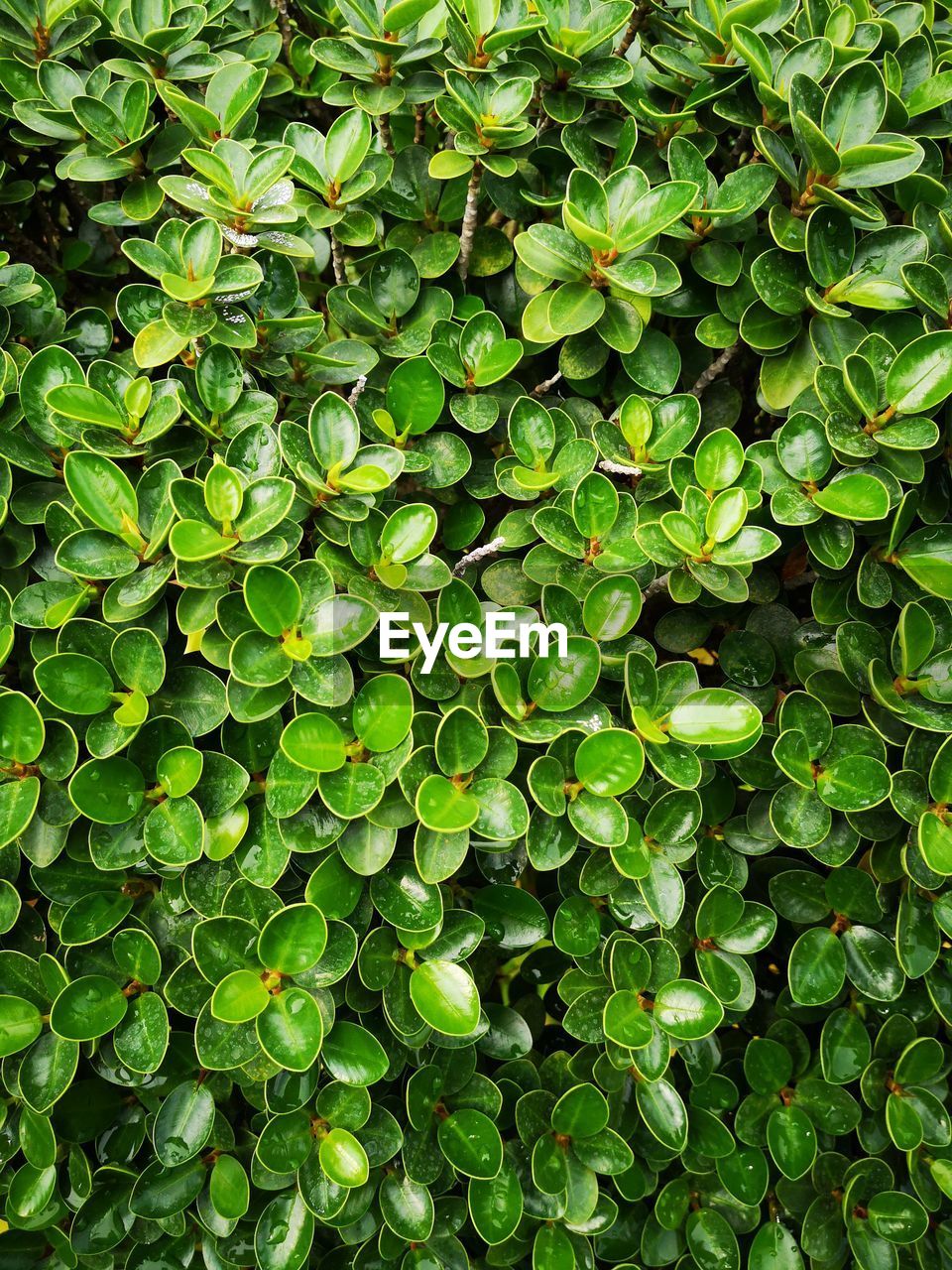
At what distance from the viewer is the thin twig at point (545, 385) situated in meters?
1.60

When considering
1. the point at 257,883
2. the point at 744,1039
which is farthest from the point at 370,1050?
the point at 744,1039

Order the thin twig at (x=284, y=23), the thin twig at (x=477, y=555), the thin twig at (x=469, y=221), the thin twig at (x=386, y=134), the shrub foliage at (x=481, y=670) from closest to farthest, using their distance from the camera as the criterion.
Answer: the shrub foliage at (x=481, y=670)
the thin twig at (x=477, y=555)
the thin twig at (x=469, y=221)
the thin twig at (x=386, y=134)
the thin twig at (x=284, y=23)

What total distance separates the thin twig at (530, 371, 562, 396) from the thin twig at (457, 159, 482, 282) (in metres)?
0.23

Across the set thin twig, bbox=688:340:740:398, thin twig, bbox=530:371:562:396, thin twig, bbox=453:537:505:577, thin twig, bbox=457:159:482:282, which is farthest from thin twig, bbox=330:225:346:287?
thin twig, bbox=688:340:740:398

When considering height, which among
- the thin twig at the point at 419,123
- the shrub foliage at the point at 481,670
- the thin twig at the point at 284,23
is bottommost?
the shrub foliage at the point at 481,670

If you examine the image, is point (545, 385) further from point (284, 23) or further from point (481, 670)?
point (284, 23)

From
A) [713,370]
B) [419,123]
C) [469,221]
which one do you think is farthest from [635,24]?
Answer: [713,370]

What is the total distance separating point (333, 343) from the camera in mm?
1546

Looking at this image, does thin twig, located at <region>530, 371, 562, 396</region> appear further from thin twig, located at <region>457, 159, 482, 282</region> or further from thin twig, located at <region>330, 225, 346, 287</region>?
thin twig, located at <region>330, 225, 346, 287</region>

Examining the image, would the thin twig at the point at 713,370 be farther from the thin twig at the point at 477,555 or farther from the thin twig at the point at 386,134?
the thin twig at the point at 386,134

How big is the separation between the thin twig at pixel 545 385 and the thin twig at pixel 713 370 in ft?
0.77

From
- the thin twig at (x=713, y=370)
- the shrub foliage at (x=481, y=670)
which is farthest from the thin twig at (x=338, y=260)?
the thin twig at (x=713, y=370)

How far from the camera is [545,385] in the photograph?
161cm

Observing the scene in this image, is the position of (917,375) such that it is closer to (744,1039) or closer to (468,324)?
(468,324)
